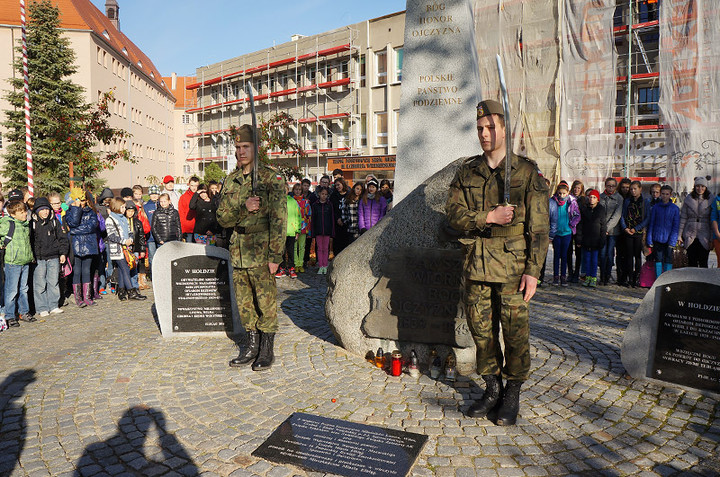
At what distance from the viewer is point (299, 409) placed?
12.9 feet

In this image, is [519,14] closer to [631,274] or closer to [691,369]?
[631,274]

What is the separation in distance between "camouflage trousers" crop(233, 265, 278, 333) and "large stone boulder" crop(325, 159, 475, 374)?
59cm

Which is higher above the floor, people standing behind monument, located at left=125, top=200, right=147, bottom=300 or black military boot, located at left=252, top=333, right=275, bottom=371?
people standing behind monument, located at left=125, top=200, right=147, bottom=300

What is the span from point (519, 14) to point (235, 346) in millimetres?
19731

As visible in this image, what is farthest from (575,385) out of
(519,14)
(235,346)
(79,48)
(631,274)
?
(79,48)

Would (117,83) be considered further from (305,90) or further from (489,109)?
(489,109)

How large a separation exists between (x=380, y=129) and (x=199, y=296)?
3121 cm

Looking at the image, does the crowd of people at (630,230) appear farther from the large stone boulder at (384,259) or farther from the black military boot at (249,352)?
the black military boot at (249,352)

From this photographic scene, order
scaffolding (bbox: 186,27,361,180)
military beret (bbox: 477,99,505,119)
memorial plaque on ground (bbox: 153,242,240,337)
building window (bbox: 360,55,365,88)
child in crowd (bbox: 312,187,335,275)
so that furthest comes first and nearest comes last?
scaffolding (bbox: 186,27,361,180) < building window (bbox: 360,55,365,88) < child in crowd (bbox: 312,187,335,275) < memorial plaque on ground (bbox: 153,242,240,337) < military beret (bbox: 477,99,505,119)

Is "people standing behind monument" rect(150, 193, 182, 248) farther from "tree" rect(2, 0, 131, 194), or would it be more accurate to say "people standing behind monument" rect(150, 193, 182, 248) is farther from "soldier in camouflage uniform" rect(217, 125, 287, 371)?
"tree" rect(2, 0, 131, 194)

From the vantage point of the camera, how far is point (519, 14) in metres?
20.6

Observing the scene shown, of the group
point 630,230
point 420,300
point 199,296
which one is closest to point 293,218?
point 199,296

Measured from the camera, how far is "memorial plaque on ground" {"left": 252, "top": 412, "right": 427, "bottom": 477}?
3107 mm

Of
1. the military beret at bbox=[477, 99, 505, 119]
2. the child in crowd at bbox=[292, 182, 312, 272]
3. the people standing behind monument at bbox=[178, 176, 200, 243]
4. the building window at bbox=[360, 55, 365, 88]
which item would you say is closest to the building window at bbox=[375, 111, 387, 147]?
the building window at bbox=[360, 55, 365, 88]
